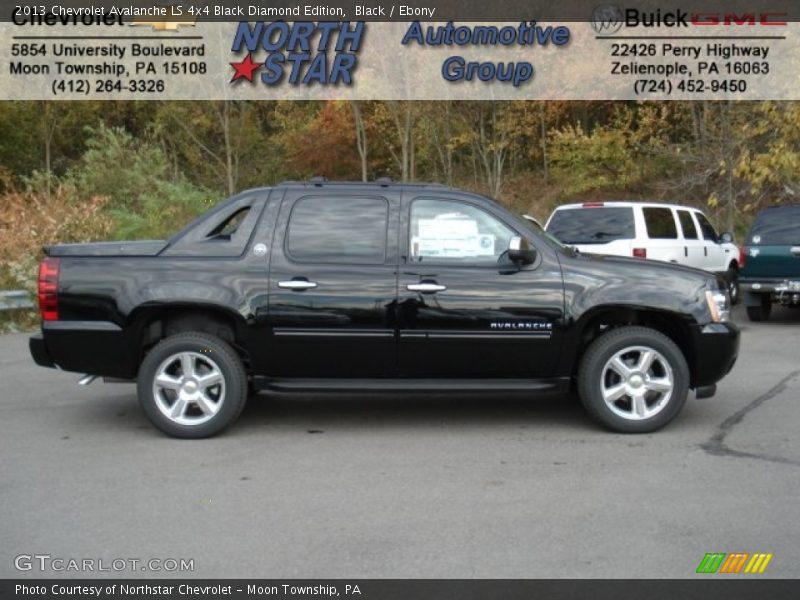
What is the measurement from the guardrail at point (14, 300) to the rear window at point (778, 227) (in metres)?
10.6

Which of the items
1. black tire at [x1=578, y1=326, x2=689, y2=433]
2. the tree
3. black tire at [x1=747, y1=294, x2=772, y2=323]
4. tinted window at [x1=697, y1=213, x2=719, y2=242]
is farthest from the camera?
the tree

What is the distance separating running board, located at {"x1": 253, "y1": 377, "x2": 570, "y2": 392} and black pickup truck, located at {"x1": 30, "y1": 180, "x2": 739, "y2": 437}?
1cm

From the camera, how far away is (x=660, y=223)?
13.8m

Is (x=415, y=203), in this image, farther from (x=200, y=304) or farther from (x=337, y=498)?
(x=337, y=498)

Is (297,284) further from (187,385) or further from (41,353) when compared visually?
(41,353)

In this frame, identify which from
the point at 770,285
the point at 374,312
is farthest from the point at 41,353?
the point at 770,285

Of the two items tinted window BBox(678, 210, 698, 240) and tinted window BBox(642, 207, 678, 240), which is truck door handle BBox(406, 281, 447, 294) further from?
tinted window BBox(678, 210, 698, 240)

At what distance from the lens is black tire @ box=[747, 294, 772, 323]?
1375 centimetres

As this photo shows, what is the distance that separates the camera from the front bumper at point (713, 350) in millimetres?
6695

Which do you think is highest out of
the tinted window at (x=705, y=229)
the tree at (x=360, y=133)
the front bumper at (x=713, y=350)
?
the tree at (x=360, y=133)

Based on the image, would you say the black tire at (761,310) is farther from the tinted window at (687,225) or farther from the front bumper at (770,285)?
the tinted window at (687,225)
